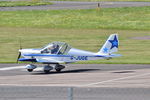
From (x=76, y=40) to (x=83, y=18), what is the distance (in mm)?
13454

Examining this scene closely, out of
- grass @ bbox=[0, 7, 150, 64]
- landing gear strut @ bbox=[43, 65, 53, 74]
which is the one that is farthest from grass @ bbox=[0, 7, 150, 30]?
landing gear strut @ bbox=[43, 65, 53, 74]

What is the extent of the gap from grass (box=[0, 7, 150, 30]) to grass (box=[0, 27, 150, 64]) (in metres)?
2.50

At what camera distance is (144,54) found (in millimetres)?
44906

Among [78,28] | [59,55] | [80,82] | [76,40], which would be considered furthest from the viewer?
[78,28]

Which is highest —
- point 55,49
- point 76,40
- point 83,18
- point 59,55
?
point 83,18

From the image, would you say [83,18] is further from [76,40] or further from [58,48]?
[58,48]

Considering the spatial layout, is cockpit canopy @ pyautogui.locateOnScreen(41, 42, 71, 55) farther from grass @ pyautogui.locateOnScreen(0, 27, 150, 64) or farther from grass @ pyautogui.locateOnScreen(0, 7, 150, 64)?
grass @ pyautogui.locateOnScreen(0, 7, 150, 64)

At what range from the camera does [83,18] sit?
68.1m

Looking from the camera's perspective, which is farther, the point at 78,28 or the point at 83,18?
the point at 83,18

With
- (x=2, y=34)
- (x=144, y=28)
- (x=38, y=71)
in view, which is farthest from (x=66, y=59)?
(x=144, y=28)

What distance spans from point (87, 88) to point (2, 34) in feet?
111

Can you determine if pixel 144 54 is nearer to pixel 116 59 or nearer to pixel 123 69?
pixel 116 59

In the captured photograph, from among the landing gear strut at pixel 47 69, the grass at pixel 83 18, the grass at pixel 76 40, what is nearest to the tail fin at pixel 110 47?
the landing gear strut at pixel 47 69

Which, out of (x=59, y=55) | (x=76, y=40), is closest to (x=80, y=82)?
(x=59, y=55)
